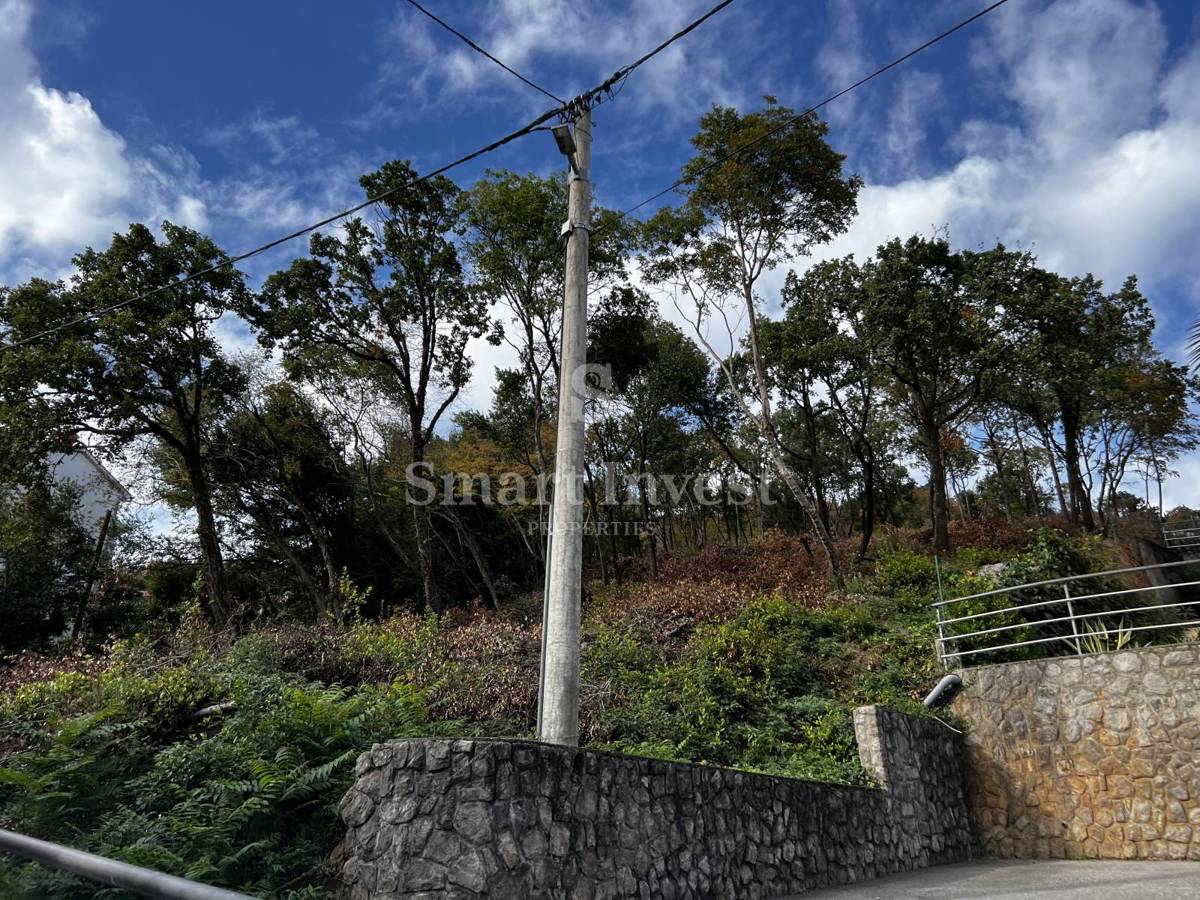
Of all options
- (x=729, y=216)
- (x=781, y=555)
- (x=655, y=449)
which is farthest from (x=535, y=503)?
(x=729, y=216)

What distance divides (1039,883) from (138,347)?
20.2m

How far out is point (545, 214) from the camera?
67.0ft

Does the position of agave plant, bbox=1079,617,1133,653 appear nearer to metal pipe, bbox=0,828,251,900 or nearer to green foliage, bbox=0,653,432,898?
green foliage, bbox=0,653,432,898

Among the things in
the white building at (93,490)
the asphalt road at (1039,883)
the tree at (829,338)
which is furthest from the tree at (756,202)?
the white building at (93,490)

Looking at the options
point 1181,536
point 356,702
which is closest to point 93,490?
point 356,702

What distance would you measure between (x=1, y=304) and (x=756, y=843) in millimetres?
20141

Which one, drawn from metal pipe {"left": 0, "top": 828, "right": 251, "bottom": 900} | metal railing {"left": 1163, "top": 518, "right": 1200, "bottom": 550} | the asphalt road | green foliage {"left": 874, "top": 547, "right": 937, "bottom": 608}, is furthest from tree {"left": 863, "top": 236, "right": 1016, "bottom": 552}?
metal pipe {"left": 0, "top": 828, "right": 251, "bottom": 900}

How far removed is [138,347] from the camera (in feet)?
61.8

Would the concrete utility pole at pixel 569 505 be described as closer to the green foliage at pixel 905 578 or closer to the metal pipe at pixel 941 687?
the metal pipe at pixel 941 687

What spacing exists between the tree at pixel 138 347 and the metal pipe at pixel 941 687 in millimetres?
13645

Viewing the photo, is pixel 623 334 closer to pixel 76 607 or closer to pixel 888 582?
pixel 888 582

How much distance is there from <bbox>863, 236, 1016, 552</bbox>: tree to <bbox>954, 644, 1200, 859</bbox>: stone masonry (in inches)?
393

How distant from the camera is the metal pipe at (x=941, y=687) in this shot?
33.6ft

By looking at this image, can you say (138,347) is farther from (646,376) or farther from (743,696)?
(743,696)
